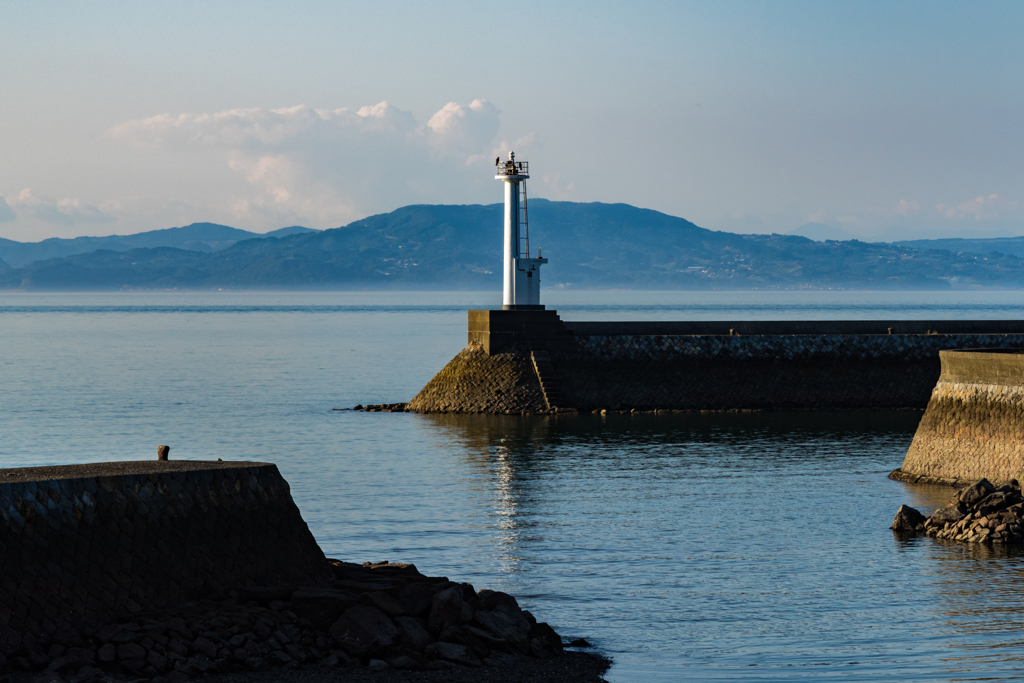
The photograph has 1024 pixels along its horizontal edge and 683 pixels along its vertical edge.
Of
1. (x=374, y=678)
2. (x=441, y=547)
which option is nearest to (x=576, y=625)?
(x=374, y=678)

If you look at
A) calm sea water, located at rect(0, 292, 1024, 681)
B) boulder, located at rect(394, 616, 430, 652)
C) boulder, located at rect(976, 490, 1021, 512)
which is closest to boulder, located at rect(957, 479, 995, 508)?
boulder, located at rect(976, 490, 1021, 512)

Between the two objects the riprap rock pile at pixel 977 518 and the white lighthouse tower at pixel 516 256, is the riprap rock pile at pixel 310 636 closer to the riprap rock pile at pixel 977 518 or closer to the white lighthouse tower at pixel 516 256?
the riprap rock pile at pixel 977 518

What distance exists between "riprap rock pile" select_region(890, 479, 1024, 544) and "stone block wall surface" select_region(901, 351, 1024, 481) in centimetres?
202

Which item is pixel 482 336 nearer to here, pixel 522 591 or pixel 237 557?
pixel 522 591

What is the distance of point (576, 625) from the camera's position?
50.4 ft

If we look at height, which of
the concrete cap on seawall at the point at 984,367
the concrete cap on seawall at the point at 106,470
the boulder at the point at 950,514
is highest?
the concrete cap on seawall at the point at 984,367

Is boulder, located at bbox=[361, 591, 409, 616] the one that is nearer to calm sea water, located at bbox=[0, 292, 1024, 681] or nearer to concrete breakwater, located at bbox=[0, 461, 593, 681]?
concrete breakwater, located at bbox=[0, 461, 593, 681]

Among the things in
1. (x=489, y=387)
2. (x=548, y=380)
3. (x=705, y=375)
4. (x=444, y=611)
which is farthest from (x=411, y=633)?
(x=705, y=375)

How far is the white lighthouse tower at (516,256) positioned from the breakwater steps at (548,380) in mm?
2266

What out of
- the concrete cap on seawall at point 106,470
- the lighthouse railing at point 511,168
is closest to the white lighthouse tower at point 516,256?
the lighthouse railing at point 511,168

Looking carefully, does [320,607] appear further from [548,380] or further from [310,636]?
[548,380]

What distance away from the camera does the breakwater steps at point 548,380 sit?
42312 mm

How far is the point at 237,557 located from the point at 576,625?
4.56 meters

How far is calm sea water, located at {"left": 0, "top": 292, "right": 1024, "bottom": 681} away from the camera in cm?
1467
